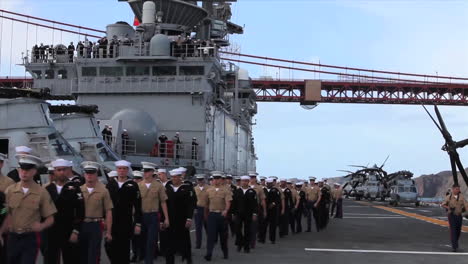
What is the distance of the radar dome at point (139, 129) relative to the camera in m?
29.6

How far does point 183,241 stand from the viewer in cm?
1183

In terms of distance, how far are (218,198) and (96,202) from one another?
473cm

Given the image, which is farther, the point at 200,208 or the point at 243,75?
the point at 243,75

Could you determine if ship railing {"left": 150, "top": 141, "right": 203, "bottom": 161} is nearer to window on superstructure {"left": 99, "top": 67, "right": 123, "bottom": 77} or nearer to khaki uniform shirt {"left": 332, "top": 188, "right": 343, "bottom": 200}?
window on superstructure {"left": 99, "top": 67, "right": 123, "bottom": 77}

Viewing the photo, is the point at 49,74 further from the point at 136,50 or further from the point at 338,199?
the point at 338,199

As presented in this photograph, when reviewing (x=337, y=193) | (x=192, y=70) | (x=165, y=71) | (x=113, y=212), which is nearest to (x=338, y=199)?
(x=337, y=193)

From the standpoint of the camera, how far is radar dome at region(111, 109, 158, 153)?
2961 centimetres

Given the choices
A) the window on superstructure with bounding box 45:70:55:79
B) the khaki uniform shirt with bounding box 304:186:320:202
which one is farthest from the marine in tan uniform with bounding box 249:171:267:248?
the window on superstructure with bounding box 45:70:55:79

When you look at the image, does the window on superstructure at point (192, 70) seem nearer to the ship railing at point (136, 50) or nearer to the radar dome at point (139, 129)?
the ship railing at point (136, 50)

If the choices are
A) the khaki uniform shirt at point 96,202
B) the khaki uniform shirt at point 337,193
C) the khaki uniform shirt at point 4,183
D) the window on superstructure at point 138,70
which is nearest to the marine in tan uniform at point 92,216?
the khaki uniform shirt at point 96,202

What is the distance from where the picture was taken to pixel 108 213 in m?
8.95

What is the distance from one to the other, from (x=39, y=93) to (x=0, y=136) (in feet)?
7.75

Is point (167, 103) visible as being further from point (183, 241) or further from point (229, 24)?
point (229, 24)

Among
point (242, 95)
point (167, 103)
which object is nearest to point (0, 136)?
point (167, 103)
